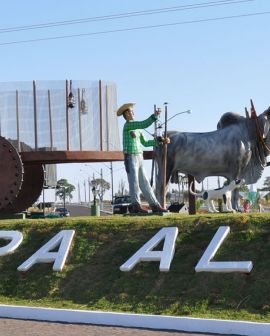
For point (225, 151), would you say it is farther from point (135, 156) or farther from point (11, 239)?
point (11, 239)

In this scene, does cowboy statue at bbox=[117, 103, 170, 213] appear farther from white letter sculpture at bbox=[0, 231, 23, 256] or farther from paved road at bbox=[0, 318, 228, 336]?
paved road at bbox=[0, 318, 228, 336]

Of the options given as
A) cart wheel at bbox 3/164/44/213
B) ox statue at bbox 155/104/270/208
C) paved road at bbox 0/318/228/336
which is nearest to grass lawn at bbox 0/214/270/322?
paved road at bbox 0/318/228/336

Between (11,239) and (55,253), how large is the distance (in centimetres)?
158

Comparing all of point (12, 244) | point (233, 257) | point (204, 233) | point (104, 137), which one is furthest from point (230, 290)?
point (104, 137)

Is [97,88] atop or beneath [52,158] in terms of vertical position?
atop

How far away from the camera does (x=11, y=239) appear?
13.3 m

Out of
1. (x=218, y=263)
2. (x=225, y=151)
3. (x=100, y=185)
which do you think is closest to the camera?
(x=218, y=263)

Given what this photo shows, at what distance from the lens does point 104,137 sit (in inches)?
771

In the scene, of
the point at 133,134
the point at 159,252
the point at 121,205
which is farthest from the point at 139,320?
the point at 121,205

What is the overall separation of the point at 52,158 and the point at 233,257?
28.9ft

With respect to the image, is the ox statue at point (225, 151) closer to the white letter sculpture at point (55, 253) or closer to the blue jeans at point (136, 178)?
the blue jeans at point (136, 178)

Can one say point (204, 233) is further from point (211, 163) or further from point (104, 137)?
point (104, 137)

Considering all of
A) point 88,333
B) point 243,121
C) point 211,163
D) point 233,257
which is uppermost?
point 243,121

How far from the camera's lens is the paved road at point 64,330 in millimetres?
8883
